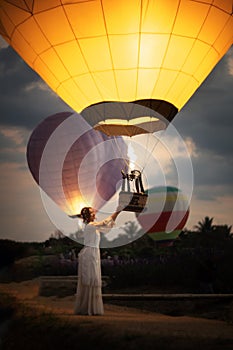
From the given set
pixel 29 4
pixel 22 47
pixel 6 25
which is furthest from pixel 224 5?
pixel 6 25

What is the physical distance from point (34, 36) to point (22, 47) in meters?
0.66

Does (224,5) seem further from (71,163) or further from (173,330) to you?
(71,163)

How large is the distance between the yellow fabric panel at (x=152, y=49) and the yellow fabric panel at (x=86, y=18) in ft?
2.38

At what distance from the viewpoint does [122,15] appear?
8680 millimetres

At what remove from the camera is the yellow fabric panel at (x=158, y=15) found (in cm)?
867

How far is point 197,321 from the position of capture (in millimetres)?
8773

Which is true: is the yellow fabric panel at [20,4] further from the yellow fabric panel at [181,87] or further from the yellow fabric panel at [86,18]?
the yellow fabric panel at [181,87]

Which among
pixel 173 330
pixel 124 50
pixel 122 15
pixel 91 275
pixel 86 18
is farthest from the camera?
pixel 91 275

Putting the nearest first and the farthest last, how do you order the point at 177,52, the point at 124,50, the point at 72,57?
1. the point at 124,50
2. the point at 177,52
3. the point at 72,57

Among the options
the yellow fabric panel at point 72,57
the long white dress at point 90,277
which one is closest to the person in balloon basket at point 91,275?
the long white dress at point 90,277

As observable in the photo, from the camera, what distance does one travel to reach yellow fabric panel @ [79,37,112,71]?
29.8 feet

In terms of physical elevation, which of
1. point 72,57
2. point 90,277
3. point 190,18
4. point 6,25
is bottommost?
point 90,277

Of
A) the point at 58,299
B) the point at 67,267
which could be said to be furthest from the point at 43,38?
the point at 67,267

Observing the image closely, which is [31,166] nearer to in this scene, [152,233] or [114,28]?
[152,233]
